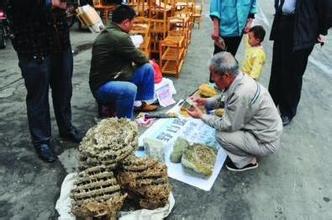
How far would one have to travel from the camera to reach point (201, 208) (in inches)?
108

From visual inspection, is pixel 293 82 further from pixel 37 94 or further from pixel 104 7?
pixel 104 7

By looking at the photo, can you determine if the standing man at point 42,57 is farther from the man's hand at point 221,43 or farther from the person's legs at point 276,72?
the person's legs at point 276,72

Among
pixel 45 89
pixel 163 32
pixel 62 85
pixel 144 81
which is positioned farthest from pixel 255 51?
pixel 45 89

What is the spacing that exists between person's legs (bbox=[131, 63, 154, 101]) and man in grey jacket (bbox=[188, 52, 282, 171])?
2.97 feet

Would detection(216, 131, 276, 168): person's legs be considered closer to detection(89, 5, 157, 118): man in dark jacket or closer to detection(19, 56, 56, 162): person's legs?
detection(89, 5, 157, 118): man in dark jacket

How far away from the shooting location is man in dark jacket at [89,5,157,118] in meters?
3.54

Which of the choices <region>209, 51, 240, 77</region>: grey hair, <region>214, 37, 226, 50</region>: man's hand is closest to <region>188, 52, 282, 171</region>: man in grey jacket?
<region>209, 51, 240, 77</region>: grey hair

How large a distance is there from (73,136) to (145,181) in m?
1.22

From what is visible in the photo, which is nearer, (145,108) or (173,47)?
(145,108)

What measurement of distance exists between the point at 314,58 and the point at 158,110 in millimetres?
3779

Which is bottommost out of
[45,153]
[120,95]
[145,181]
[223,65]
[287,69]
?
[45,153]

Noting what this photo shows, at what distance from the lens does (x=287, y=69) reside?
386cm

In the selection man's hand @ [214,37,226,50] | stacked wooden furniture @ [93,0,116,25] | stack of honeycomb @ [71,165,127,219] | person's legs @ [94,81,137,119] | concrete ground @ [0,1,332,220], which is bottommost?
concrete ground @ [0,1,332,220]

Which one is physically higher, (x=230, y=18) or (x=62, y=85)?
(x=230, y=18)
